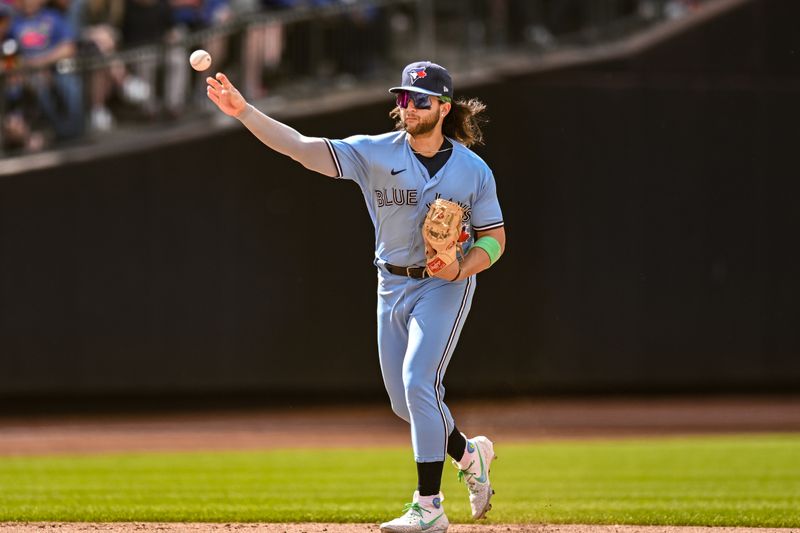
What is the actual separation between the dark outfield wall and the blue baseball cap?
9.22 meters

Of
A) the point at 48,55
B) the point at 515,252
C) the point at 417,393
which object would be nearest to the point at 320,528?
the point at 417,393

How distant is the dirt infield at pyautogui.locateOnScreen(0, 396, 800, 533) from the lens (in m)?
13.2

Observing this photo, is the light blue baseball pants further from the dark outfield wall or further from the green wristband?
the dark outfield wall

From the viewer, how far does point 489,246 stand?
239 inches

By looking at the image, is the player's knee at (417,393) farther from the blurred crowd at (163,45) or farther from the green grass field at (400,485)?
the blurred crowd at (163,45)

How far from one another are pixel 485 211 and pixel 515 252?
957 cm

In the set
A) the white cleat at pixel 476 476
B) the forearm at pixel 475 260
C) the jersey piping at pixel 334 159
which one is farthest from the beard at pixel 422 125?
the white cleat at pixel 476 476

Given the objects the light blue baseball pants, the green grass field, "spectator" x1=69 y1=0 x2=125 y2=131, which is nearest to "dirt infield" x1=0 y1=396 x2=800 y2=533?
the green grass field

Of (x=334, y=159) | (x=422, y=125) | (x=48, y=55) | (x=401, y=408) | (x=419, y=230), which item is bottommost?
(x=401, y=408)

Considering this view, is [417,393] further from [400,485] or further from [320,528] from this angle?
[400,485]

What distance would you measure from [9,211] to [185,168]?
204 centimetres

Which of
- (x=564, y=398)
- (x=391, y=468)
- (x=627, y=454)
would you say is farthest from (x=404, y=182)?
(x=564, y=398)

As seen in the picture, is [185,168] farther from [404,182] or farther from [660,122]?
[404,182]

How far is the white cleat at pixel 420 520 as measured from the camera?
584 centimetres
